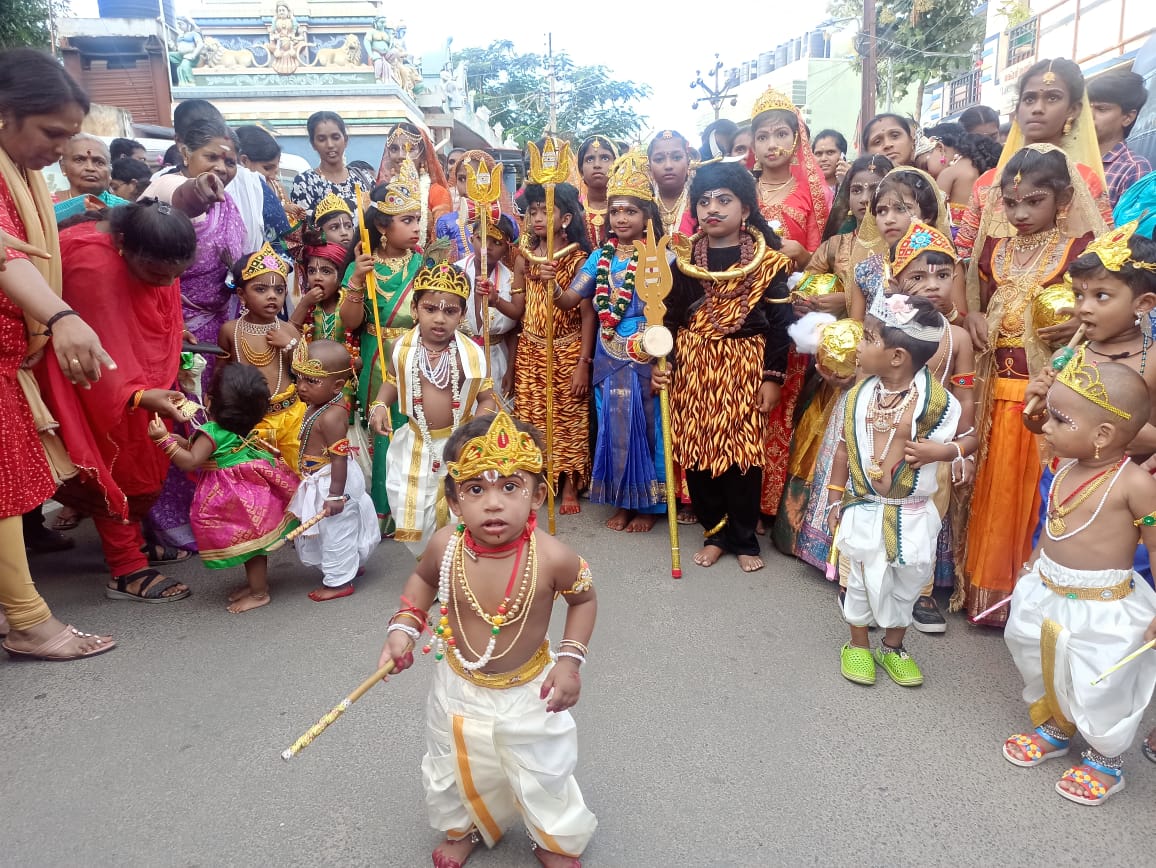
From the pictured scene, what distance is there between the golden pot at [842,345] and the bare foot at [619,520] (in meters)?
A: 1.63

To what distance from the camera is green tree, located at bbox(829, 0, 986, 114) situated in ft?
61.9

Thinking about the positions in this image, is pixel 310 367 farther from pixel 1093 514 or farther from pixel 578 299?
pixel 1093 514

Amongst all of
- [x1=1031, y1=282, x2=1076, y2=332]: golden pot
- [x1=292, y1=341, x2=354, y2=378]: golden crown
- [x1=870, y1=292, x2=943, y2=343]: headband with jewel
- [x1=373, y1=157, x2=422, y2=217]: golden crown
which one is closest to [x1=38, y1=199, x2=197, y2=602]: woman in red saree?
[x1=292, y1=341, x2=354, y2=378]: golden crown

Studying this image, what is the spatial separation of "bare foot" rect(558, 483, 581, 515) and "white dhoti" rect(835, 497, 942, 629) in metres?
2.07

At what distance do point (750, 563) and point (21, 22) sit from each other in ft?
49.2

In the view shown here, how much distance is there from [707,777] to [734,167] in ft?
8.93

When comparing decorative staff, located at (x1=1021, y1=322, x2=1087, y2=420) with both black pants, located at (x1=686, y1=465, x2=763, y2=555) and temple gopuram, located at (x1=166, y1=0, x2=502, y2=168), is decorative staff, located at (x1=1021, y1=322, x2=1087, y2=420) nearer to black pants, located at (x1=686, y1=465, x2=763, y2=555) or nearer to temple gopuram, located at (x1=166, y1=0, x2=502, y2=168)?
black pants, located at (x1=686, y1=465, x2=763, y2=555)

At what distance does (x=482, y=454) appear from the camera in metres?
1.84

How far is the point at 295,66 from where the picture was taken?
16.9 metres

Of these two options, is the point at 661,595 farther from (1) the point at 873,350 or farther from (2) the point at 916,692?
(1) the point at 873,350

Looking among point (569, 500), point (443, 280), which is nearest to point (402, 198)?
point (443, 280)

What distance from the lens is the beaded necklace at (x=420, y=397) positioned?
3.52 metres

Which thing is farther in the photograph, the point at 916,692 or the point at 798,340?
the point at 798,340

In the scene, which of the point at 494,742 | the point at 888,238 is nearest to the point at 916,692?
the point at 494,742
